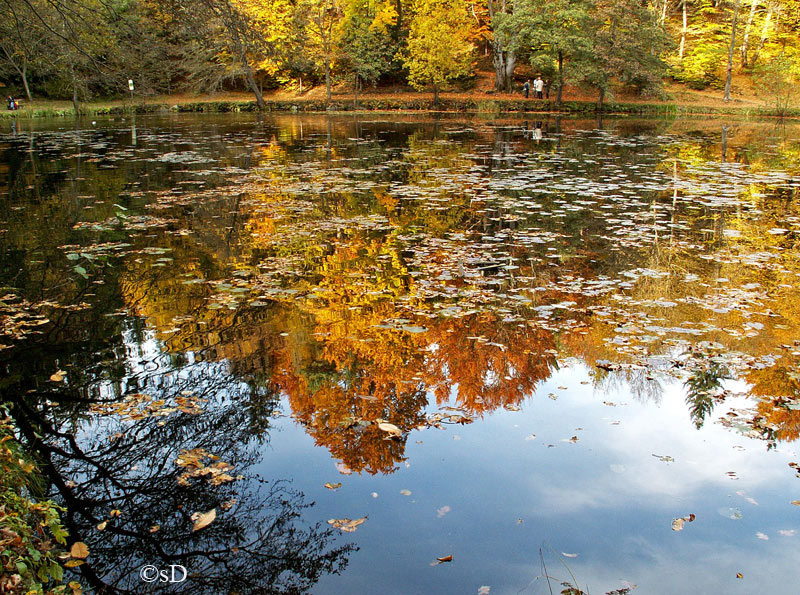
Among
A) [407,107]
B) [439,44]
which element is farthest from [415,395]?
[407,107]

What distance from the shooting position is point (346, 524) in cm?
348

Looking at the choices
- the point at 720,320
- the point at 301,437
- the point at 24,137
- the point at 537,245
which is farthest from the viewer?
the point at 24,137

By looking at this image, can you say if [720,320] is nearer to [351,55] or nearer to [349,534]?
[349,534]

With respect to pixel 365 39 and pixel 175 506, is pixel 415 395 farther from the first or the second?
pixel 365 39

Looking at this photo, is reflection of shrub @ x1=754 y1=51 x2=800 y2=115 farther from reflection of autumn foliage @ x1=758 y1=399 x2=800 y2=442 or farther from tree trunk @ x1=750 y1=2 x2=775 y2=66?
reflection of autumn foliage @ x1=758 y1=399 x2=800 y2=442

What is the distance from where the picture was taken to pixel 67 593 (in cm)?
286

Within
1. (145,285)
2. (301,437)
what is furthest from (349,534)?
(145,285)

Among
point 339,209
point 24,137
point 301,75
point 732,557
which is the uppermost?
point 301,75

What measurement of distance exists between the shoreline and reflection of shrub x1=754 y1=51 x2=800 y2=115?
0.64m

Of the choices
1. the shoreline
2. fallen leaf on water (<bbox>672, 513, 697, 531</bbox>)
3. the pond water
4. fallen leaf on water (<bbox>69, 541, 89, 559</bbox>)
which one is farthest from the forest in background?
fallen leaf on water (<bbox>672, 513, 697, 531</bbox>)

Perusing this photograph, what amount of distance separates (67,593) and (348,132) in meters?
27.4

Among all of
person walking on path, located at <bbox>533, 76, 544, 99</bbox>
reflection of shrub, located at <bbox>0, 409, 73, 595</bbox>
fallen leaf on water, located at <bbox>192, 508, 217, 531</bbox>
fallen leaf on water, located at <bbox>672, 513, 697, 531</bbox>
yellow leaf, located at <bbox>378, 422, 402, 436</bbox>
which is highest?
person walking on path, located at <bbox>533, 76, 544, 99</bbox>

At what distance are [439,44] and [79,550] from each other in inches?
1657

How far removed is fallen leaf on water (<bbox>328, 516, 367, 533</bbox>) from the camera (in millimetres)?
3445
